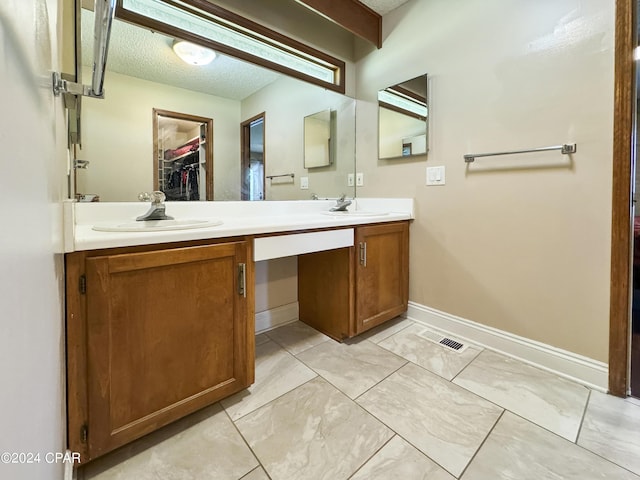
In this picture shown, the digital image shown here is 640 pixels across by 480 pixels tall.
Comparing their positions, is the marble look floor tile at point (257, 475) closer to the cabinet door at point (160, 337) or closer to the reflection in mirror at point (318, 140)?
the cabinet door at point (160, 337)

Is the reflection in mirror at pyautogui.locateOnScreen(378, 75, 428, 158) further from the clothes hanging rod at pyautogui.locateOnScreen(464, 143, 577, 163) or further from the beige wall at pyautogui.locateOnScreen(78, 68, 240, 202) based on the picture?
the beige wall at pyautogui.locateOnScreen(78, 68, 240, 202)

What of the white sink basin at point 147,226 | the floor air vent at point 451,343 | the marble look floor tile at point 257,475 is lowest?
the marble look floor tile at point 257,475

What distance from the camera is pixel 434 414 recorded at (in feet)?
3.95

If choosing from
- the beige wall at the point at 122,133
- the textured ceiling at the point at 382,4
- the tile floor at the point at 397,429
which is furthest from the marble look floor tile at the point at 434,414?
the textured ceiling at the point at 382,4

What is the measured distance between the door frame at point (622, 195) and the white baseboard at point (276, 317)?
5.59ft

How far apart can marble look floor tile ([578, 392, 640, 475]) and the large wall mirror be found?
6.09 ft

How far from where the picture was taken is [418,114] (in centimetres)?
195

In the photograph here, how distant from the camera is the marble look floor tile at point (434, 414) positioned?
41.0 inches

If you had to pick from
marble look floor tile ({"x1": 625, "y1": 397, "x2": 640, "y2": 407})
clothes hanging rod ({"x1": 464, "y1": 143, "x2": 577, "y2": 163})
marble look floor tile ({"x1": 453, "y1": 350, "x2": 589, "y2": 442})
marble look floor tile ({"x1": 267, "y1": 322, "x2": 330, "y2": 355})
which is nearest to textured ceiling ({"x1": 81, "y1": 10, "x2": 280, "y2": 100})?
clothes hanging rod ({"x1": 464, "y1": 143, "x2": 577, "y2": 163})

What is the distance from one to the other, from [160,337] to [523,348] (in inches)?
69.2

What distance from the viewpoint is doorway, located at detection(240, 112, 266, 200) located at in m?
1.81

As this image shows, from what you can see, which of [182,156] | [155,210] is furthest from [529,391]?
[182,156]

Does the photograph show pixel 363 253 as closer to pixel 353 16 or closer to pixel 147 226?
pixel 147 226

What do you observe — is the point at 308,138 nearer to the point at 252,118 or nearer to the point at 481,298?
the point at 252,118
